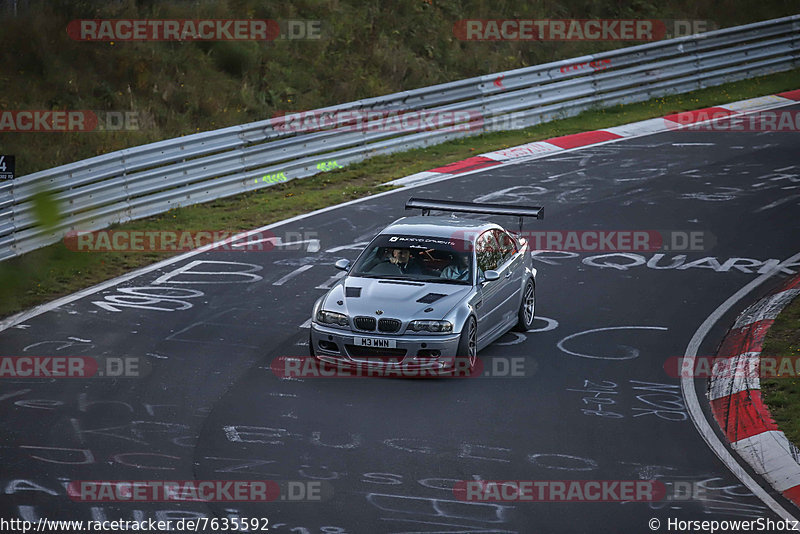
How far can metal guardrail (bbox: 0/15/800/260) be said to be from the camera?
16.6m

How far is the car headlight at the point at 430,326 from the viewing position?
414 inches

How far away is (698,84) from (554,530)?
66.7 feet

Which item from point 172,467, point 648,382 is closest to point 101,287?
point 172,467

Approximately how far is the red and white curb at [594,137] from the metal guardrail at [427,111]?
132 centimetres

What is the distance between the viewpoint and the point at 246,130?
1847 centimetres

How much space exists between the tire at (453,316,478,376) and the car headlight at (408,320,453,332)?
0.63ft

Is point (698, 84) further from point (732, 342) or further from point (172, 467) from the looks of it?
point (172, 467)
